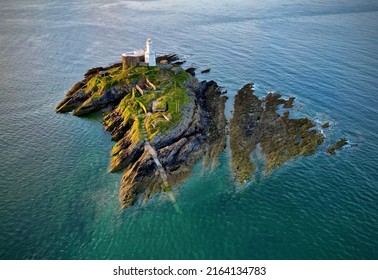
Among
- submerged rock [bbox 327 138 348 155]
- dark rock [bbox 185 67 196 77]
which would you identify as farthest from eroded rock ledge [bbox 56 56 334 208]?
dark rock [bbox 185 67 196 77]

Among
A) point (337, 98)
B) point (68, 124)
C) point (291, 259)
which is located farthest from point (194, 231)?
point (337, 98)

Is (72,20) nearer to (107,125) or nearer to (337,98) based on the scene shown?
(107,125)

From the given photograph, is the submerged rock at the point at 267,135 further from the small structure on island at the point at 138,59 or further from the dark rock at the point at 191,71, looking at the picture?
the small structure on island at the point at 138,59

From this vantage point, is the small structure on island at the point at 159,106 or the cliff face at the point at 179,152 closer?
the cliff face at the point at 179,152

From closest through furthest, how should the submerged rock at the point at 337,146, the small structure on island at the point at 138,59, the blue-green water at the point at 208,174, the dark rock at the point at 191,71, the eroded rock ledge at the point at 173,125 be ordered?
the blue-green water at the point at 208,174
the eroded rock ledge at the point at 173,125
the submerged rock at the point at 337,146
the small structure on island at the point at 138,59
the dark rock at the point at 191,71

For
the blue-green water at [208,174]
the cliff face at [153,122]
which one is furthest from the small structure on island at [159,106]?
the blue-green water at [208,174]

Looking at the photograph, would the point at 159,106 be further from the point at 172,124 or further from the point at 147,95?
the point at 147,95

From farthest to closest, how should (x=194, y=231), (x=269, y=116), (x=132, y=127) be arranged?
(x=269, y=116), (x=132, y=127), (x=194, y=231)

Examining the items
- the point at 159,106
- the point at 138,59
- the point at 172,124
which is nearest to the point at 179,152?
the point at 172,124
